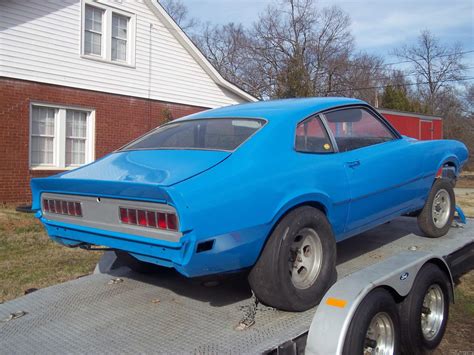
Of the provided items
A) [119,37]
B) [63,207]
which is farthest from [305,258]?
[119,37]

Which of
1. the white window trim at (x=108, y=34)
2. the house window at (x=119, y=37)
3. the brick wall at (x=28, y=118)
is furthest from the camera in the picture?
the house window at (x=119, y=37)

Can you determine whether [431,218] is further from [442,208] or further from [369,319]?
[369,319]

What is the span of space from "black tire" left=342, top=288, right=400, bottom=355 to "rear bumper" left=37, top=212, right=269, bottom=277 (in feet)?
2.25

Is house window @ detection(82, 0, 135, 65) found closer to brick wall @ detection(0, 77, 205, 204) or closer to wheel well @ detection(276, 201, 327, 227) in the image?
brick wall @ detection(0, 77, 205, 204)

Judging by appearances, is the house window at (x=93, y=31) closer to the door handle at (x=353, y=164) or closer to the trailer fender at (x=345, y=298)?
the door handle at (x=353, y=164)

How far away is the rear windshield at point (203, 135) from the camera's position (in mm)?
3305

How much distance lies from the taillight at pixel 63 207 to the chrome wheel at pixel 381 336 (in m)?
1.99

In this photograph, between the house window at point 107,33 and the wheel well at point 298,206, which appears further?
the house window at point 107,33

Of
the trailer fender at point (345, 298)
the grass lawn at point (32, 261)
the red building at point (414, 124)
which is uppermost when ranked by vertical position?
the red building at point (414, 124)

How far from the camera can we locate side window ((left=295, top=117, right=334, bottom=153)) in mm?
3406

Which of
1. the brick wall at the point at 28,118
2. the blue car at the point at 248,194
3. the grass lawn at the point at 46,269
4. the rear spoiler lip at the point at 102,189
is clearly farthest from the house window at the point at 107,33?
the rear spoiler lip at the point at 102,189

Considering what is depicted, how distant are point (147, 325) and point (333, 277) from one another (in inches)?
50.7

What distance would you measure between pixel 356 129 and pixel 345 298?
75.7 inches

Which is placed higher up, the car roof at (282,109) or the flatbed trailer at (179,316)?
the car roof at (282,109)
